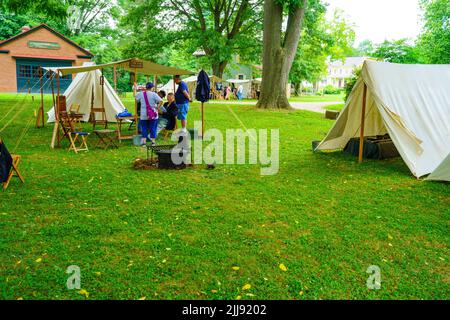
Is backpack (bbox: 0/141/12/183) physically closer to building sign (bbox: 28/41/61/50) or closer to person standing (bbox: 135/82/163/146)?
person standing (bbox: 135/82/163/146)

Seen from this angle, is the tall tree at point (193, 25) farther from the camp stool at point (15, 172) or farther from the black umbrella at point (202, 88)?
the camp stool at point (15, 172)

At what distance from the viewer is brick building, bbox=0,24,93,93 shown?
106ft

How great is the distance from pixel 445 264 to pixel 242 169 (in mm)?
4595

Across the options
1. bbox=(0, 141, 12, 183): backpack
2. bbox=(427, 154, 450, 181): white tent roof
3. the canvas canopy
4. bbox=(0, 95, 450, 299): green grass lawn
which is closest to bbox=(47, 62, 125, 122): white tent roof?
the canvas canopy

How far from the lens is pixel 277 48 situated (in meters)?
19.1

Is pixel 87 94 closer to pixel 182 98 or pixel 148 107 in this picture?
pixel 182 98

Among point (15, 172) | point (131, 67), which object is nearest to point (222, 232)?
point (15, 172)

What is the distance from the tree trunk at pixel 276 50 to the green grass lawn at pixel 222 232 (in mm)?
11898

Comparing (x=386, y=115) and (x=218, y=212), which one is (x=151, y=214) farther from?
(x=386, y=115)

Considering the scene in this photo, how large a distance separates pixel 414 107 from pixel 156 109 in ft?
20.2

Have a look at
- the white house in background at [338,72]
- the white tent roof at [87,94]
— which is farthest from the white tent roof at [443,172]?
the white house in background at [338,72]

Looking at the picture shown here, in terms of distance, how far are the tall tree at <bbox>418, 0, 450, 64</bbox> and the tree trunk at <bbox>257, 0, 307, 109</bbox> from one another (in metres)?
10.2

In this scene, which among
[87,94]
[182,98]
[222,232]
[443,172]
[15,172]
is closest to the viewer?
[222,232]

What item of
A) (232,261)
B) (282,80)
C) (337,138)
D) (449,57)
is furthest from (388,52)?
(232,261)
